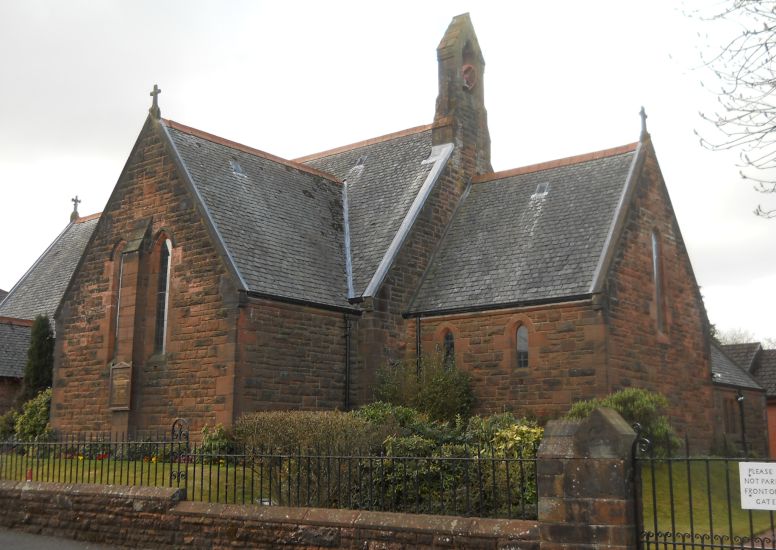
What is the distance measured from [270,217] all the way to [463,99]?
8349 millimetres

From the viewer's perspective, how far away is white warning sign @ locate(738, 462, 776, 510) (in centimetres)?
874

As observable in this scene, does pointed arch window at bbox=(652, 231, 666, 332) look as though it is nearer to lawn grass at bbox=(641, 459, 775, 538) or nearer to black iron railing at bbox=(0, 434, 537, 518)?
lawn grass at bbox=(641, 459, 775, 538)

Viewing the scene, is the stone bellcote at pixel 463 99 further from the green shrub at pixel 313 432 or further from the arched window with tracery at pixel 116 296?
the green shrub at pixel 313 432

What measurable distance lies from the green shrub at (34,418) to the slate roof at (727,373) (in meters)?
21.3

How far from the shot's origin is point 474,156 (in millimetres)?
28609

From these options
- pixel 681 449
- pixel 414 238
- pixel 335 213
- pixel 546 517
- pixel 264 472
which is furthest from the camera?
pixel 335 213

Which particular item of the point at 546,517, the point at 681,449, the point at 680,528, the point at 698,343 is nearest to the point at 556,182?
the point at 698,343

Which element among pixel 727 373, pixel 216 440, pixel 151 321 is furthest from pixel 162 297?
pixel 727 373

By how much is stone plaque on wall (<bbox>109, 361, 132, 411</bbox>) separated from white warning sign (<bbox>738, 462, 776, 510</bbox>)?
16.8 metres

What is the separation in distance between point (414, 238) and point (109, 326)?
868 cm

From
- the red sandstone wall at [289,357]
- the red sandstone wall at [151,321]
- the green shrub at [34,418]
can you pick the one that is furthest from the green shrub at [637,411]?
the green shrub at [34,418]

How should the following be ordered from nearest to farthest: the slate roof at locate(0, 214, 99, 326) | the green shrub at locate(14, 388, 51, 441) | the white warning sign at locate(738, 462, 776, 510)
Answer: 1. the white warning sign at locate(738, 462, 776, 510)
2. the green shrub at locate(14, 388, 51, 441)
3. the slate roof at locate(0, 214, 99, 326)

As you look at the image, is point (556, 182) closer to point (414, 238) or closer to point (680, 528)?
point (414, 238)

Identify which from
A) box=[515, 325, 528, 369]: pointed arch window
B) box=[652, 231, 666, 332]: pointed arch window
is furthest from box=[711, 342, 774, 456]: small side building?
box=[515, 325, 528, 369]: pointed arch window
